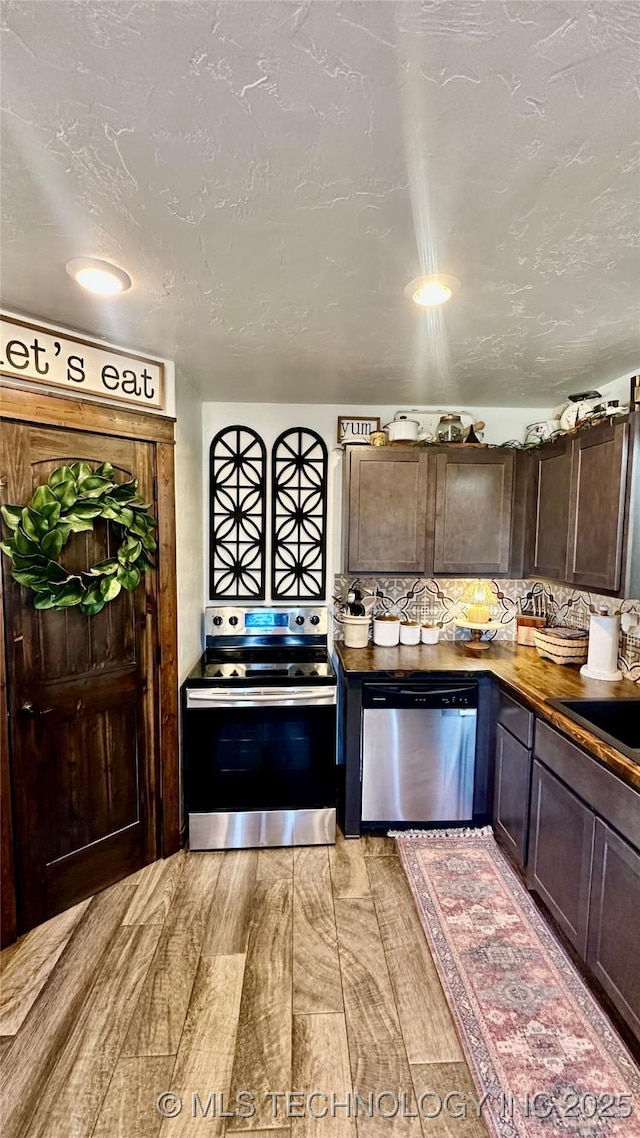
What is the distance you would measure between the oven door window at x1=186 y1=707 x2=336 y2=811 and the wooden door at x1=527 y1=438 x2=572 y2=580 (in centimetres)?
146

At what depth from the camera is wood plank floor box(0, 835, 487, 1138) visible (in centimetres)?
126

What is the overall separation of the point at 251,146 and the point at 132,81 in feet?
0.79

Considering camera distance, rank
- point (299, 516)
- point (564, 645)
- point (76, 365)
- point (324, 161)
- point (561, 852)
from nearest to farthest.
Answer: point (324, 161) → point (561, 852) → point (76, 365) → point (564, 645) → point (299, 516)

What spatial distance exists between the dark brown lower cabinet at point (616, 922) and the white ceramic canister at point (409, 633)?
1.42 m

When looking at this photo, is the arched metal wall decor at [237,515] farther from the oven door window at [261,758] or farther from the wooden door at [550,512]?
the wooden door at [550,512]

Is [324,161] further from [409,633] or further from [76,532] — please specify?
[409,633]

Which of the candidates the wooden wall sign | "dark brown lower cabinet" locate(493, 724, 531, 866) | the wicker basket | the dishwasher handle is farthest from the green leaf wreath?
the wicker basket

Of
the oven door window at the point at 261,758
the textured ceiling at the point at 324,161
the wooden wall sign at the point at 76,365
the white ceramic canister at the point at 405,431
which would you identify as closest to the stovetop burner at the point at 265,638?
the oven door window at the point at 261,758

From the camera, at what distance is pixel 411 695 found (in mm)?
2348

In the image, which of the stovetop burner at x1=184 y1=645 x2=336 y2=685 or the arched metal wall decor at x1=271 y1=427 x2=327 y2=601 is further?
the arched metal wall decor at x1=271 y1=427 x2=327 y2=601

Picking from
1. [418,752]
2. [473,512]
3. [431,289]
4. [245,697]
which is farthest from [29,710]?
[473,512]

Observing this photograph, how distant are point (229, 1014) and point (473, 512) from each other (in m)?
2.58

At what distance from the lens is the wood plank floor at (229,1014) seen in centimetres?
126

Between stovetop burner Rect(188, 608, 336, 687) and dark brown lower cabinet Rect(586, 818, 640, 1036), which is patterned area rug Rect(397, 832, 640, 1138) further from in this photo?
stovetop burner Rect(188, 608, 336, 687)
